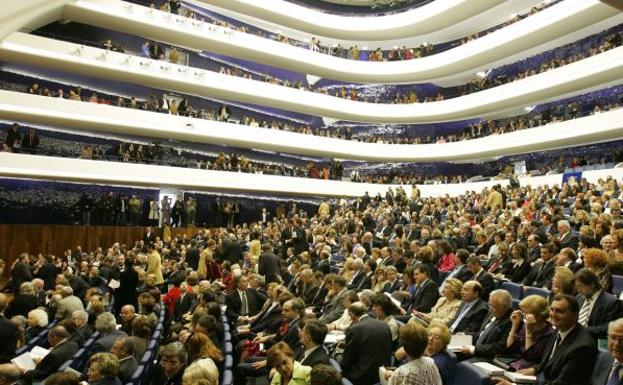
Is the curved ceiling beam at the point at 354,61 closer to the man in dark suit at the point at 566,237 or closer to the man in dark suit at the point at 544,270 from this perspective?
the man in dark suit at the point at 566,237

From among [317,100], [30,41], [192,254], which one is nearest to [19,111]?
[30,41]

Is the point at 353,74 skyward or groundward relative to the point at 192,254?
skyward

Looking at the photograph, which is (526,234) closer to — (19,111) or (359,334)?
(359,334)

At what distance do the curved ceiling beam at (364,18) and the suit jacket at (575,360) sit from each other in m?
22.6

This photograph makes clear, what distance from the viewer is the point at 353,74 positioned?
28.7 m

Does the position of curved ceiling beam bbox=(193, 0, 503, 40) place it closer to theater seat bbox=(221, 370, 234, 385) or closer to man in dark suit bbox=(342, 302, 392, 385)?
man in dark suit bbox=(342, 302, 392, 385)

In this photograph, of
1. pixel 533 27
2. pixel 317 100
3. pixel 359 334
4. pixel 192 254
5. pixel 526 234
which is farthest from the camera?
pixel 317 100

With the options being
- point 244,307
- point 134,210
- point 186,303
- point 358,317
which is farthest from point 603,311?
point 134,210

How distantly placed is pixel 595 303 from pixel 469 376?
1292 millimetres

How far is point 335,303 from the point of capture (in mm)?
6504

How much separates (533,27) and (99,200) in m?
17.5

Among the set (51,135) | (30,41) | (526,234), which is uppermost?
(30,41)

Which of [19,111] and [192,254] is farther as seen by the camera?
[19,111]

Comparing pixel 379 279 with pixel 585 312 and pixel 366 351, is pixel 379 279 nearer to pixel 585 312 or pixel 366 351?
pixel 366 351
